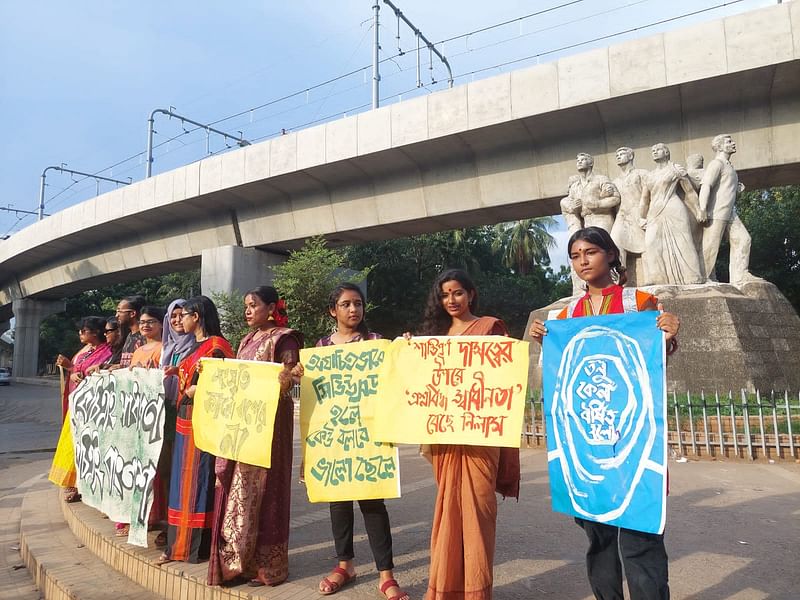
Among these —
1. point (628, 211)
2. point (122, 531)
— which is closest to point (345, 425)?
point (122, 531)

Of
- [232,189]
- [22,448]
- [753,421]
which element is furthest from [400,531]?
[232,189]

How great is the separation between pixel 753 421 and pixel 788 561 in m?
4.19

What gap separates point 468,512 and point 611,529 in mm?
590

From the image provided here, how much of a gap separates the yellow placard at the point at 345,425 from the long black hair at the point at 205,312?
2.75 feet

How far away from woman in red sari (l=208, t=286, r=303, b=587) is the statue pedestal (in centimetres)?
681

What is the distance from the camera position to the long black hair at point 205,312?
134 inches

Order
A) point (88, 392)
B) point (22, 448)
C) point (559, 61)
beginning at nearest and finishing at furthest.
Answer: point (88, 392)
point (22, 448)
point (559, 61)

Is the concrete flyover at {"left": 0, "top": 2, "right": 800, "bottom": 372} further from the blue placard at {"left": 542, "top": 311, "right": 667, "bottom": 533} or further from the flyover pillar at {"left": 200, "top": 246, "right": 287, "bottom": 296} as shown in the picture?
the blue placard at {"left": 542, "top": 311, "right": 667, "bottom": 533}

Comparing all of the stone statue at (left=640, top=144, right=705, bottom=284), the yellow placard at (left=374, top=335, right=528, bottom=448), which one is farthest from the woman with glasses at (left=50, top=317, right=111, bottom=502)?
the stone statue at (left=640, top=144, right=705, bottom=284)

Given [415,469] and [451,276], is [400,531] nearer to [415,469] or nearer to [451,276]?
[451,276]

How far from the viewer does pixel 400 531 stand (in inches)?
153

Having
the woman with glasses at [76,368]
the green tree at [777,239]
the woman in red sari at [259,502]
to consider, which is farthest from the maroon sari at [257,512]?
the green tree at [777,239]

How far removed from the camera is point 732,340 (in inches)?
310

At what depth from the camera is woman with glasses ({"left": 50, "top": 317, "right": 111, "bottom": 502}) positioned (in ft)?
15.3
